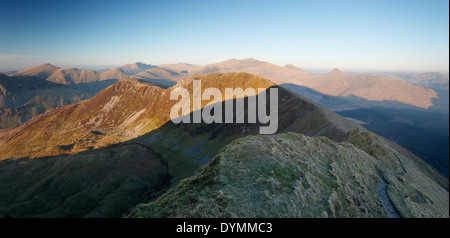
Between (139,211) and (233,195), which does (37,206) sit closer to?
(139,211)

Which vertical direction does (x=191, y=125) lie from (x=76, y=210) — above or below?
above

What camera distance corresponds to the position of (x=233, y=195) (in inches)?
673

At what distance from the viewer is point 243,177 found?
770 inches

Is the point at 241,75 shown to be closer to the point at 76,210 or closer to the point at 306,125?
the point at 306,125

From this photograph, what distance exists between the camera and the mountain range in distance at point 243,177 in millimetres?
17859

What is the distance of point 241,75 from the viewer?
184 metres

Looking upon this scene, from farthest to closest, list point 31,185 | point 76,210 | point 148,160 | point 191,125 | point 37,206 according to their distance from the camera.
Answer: point 191,125 → point 148,160 → point 31,185 → point 37,206 → point 76,210

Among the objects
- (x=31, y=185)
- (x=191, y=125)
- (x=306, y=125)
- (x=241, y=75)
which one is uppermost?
(x=241, y=75)

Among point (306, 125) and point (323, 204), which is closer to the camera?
point (323, 204)

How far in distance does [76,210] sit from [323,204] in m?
105

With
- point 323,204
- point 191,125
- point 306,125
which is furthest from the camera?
point 191,125

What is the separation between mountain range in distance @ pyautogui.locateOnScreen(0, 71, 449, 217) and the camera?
1786 cm
